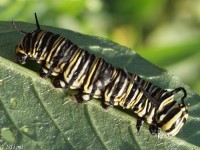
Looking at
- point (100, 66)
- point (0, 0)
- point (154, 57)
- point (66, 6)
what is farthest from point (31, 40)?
point (154, 57)

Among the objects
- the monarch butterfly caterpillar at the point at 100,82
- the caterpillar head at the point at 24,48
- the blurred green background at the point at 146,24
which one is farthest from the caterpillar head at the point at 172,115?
the blurred green background at the point at 146,24

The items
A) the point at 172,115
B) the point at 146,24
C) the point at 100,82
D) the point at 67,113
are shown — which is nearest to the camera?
the point at 67,113

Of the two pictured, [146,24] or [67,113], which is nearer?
[67,113]

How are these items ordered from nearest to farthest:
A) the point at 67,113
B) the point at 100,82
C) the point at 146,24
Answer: the point at 67,113
the point at 100,82
the point at 146,24

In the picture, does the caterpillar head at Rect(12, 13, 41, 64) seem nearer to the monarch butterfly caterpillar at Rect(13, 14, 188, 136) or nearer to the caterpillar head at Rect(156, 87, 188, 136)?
the monarch butterfly caterpillar at Rect(13, 14, 188, 136)

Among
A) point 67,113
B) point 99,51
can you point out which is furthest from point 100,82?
point 67,113

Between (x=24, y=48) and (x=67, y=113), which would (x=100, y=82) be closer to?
(x=67, y=113)

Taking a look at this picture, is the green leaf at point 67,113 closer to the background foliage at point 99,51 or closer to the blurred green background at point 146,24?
the background foliage at point 99,51

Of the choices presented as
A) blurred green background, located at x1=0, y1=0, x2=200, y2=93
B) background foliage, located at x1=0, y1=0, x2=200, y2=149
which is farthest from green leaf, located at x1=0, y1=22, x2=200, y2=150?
blurred green background, located at x1=0, y1=0, x2=200, y2=93
